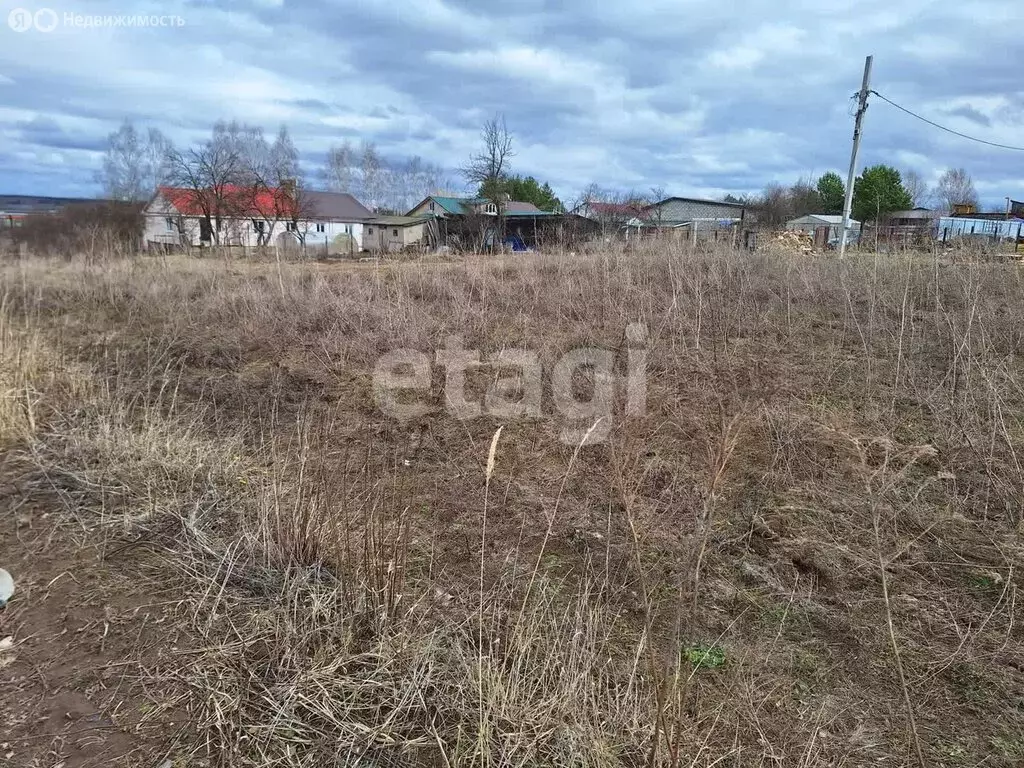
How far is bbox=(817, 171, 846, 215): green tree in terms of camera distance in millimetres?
46375

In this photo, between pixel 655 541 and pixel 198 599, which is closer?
pixel 198 599

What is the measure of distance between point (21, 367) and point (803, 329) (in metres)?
7.14

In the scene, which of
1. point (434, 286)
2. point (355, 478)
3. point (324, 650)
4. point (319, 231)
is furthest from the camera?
point (319, 231)

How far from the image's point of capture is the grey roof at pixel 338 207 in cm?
4138

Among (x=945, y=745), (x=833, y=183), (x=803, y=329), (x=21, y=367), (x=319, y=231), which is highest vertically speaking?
(x=833, y=183)

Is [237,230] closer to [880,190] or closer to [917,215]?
[917,215]

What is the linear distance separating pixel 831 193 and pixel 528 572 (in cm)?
5507

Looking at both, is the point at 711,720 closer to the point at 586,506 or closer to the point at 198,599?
the point at 586,506

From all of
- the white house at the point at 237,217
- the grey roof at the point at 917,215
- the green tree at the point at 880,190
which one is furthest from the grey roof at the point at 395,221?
the green tree at the point at 880,190

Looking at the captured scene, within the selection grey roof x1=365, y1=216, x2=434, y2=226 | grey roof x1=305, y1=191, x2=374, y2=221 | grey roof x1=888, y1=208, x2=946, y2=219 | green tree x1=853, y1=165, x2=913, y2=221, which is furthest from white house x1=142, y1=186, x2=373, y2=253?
green tree x1=853, y1=165, x2=913, y2=221

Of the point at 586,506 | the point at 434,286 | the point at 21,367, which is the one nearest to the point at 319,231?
the point at 434,286

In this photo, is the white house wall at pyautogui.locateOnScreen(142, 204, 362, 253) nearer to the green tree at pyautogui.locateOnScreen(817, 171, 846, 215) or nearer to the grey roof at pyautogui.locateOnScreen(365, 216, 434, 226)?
the grey roof at pyautogui.locateOnScreen(365, 216, 434, 226)

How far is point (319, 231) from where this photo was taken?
41.2 m

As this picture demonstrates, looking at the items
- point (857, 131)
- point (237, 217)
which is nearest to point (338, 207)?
point (237, 217)
